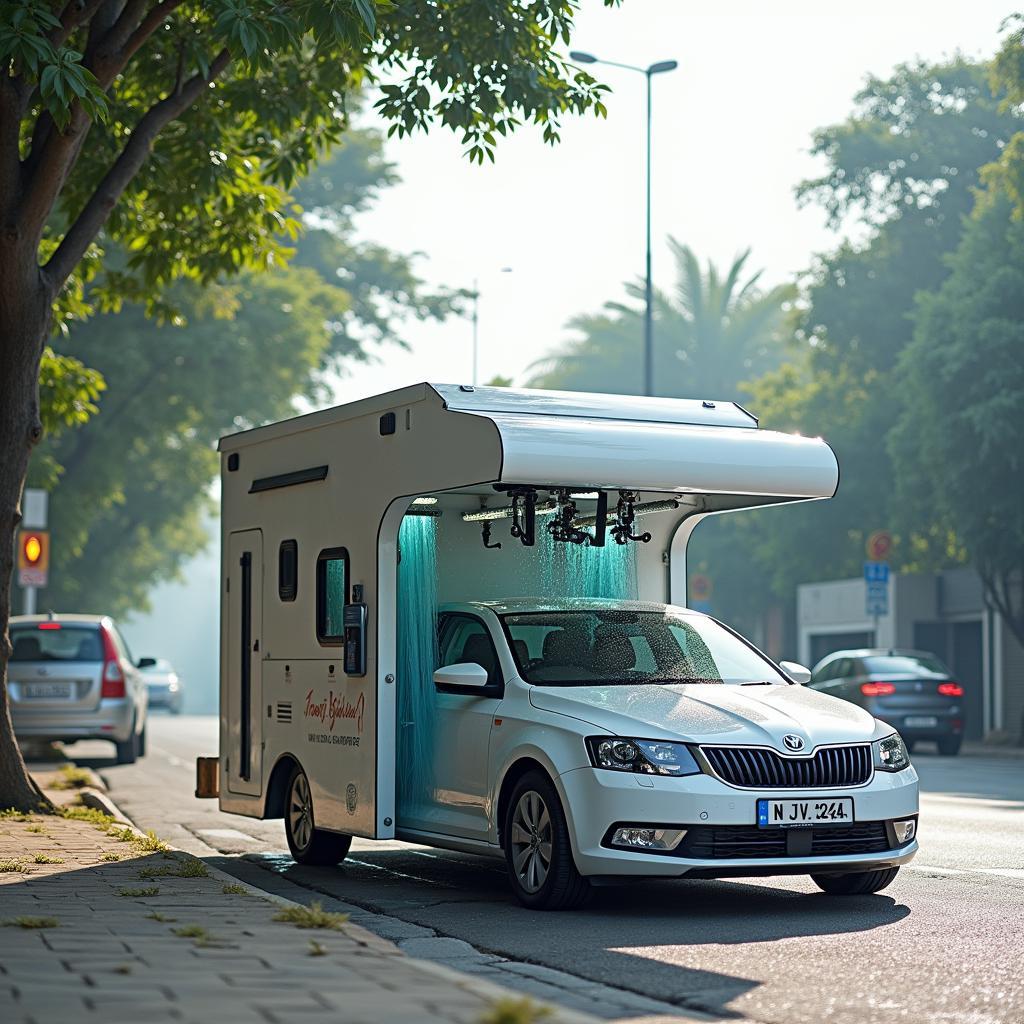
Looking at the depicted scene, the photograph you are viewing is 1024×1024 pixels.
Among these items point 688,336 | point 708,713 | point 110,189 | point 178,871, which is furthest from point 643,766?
point 688,336

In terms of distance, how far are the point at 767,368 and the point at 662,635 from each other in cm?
6063

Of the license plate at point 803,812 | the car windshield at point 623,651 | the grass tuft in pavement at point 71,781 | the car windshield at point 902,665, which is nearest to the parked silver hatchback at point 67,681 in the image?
the grass tuft in pavement at point 71,781

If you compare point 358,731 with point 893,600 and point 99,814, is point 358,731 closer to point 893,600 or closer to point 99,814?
point 99,814

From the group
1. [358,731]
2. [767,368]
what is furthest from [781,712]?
[767,368]

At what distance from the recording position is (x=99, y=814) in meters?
14.8

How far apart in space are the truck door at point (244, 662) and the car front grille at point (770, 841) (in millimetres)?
4469

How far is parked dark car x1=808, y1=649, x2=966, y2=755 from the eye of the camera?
29328mm

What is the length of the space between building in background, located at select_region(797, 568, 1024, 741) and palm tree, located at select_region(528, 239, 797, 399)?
62.0 ft

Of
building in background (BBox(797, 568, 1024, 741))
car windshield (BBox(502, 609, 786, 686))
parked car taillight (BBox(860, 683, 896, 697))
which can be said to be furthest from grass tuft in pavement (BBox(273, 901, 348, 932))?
building in background (BBox(797, 568, 1024, 741))

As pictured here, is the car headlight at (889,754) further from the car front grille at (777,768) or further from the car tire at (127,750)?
the car tire at (127,750)

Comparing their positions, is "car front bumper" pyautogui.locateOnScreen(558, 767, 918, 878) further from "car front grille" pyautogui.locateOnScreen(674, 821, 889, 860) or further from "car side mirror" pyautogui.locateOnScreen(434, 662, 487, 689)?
"car side mirror" pyautogui.locateOnScreen(434, 662, 487, 689)

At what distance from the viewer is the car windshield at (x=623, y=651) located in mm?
10875

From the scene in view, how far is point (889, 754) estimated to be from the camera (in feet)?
33.8

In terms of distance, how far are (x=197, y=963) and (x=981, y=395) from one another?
90.0 ft
